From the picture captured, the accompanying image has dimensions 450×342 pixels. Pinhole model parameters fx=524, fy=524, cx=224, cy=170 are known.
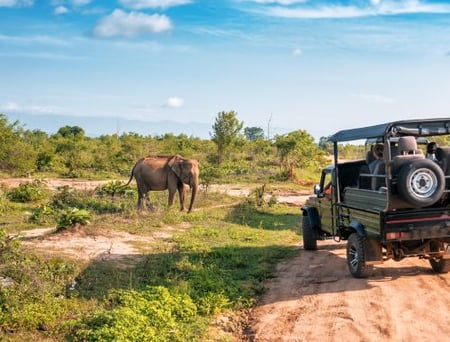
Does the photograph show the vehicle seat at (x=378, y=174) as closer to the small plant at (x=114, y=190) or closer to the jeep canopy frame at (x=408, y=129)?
the jeep canopy frame at (x=408, y=129)

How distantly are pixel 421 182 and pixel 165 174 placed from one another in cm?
1136

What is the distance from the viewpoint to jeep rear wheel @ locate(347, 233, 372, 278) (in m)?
8.73

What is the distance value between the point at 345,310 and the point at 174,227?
7.60 m

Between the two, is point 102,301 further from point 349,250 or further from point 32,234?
point 32,234

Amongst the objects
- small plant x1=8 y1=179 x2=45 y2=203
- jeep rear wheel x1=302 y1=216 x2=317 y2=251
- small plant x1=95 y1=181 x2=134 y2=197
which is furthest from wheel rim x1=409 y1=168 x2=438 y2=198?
small plant x1=8 y1=179 x2=45 y2=203

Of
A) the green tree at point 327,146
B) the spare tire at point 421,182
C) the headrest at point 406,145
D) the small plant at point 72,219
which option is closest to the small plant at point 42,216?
the small plant at point 72,219

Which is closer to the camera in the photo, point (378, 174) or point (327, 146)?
point (378, 174)

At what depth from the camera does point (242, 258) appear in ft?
35.8

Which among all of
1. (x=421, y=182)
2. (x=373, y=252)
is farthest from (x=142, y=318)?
(x=421, y=182)

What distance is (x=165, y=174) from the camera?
18.0m

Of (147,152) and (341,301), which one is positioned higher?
(147,152)

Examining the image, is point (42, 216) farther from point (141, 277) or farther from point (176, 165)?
point (141, 277)

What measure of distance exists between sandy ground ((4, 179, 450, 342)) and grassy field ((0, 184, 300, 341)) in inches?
12.9

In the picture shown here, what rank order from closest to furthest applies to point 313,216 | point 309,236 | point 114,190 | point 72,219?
1. point 313,216
2. point 309,236
3. point 72,219
4. point 114,190
